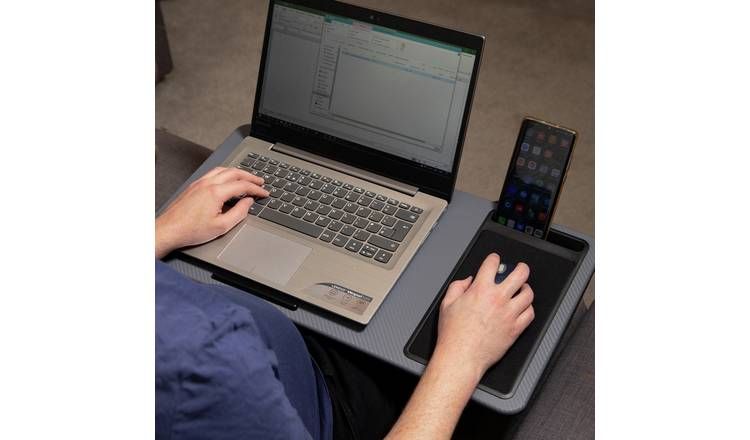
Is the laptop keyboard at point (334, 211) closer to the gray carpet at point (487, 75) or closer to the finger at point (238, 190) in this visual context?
the finger at point (238, 190)

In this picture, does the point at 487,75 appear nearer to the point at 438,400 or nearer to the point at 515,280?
the point at 515,280

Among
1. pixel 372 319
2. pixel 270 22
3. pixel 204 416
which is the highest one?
pixel 270 22

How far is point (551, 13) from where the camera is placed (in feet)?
8.86

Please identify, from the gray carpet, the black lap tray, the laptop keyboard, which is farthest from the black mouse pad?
the gray carpet

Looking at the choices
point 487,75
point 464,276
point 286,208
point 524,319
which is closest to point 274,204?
point 286,208

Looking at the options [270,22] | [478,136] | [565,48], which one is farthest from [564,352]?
[565,48]

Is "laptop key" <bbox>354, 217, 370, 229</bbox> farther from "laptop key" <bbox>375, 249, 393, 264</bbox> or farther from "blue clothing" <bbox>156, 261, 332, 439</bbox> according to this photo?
→ "blue clothing" <bbox>156, 261, 332, 439</bbox>

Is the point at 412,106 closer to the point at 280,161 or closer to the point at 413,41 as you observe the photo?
the point at 413,41

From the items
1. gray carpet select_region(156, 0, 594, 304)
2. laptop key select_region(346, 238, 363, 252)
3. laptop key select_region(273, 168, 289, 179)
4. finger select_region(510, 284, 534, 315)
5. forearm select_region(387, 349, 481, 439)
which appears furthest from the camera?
gray carpet select_region(156, 0, 594, 304)

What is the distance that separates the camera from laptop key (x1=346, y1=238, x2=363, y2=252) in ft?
3.46

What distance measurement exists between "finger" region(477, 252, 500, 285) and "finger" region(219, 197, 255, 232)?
34 cm

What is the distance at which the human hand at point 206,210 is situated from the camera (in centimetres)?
104

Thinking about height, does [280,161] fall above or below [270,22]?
below

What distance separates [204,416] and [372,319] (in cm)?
44
